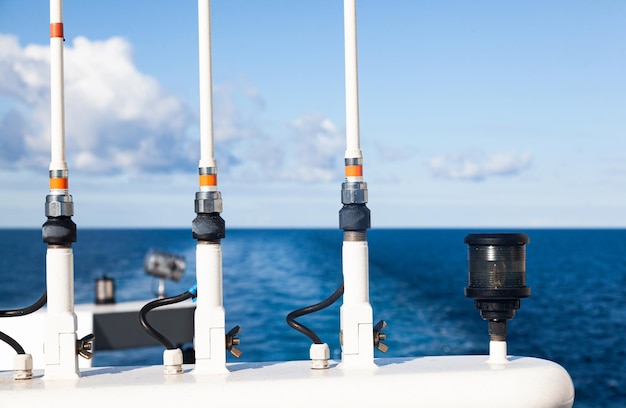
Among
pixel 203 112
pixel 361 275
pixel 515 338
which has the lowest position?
pixel 515 338

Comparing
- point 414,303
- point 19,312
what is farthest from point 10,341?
point 414,303

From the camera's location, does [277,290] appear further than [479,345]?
Yes

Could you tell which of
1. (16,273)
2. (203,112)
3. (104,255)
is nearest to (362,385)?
(203,112)

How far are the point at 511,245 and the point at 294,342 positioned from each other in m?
23.8

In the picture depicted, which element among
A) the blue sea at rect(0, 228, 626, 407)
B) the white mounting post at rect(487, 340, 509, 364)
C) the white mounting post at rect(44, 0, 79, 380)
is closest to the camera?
the white mounting post at rect(44, 0, 79, 380)

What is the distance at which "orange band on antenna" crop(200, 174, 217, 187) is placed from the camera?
3482 millimetres

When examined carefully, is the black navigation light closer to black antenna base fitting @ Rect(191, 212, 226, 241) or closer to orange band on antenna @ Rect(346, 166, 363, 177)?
orange band on antenna @ Rect(346, 166, 363, 177)

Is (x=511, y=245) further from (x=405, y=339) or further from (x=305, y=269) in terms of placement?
(x=305, y=269)

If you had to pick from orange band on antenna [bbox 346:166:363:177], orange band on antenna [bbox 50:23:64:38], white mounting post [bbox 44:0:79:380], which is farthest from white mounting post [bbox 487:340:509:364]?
orange band on antenna [bbox 50:23:64:38]

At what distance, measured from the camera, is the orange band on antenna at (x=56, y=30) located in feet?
11.4

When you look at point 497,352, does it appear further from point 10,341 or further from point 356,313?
point 10,341

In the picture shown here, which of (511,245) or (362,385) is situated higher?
(511,245)

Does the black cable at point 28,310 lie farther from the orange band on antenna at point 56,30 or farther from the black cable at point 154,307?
the orange band on antenna at point 56,30

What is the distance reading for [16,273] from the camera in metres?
62.2
